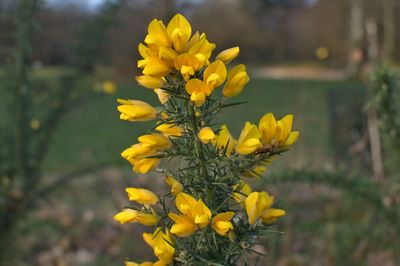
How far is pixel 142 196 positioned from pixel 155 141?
0.35 feet

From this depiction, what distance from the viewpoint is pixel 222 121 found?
504cm

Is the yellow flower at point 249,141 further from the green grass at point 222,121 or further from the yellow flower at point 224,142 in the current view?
the green grass at point 222,121

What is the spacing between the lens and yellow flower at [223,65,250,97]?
0.88m

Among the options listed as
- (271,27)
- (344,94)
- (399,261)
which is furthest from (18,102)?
(271,27)

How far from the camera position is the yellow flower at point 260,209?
91 centimetres

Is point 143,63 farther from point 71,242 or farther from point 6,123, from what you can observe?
point 71,242

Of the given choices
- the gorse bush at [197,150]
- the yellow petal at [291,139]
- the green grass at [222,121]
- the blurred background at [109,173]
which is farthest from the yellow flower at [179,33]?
the green grass at [222,121]

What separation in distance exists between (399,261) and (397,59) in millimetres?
24875

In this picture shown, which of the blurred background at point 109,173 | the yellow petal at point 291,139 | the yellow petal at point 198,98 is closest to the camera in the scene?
the yellow petal at point 198,98

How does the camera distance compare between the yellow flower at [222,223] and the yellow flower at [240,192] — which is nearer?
the yellow flower at [222,223]

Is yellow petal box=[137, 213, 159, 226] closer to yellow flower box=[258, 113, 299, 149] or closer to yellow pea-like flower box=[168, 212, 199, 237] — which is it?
yellow pea-like flower box=[168, 212, 199, 237]

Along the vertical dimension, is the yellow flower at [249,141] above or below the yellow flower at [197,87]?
below

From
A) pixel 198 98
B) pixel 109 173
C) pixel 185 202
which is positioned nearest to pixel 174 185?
pixel 185 202

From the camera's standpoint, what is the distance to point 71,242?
436cm
